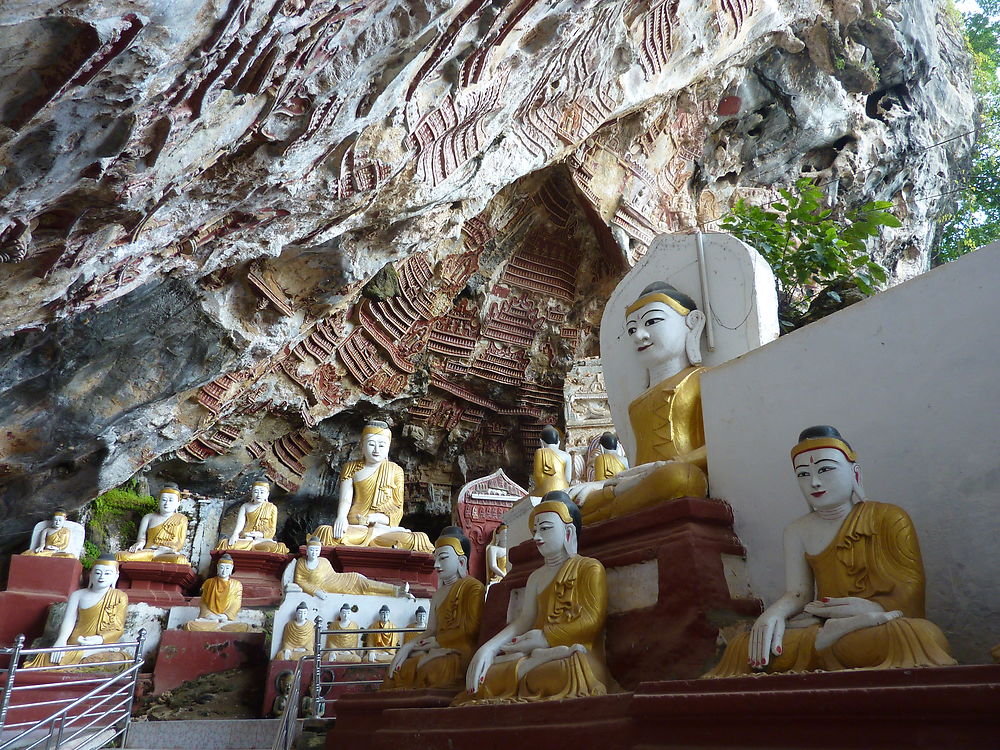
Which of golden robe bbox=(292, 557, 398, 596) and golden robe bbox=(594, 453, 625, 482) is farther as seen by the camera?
golden robe bbox=(292, 557, 398, 596)

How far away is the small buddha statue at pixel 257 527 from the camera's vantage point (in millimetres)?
10602

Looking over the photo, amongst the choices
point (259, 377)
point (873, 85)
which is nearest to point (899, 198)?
point (873, 85)

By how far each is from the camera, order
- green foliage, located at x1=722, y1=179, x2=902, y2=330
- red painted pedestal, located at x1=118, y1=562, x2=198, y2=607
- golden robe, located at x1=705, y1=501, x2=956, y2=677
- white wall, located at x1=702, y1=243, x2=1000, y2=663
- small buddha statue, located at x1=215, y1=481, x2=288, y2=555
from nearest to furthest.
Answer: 1. golden robe, located at x1=705, y1=501, x2=956, y2=677
2. white wall, located at x1=702, y1=243, x2=1000, y2=663
3. green foliage, located at x1=722, y1=179, x2=902, y2=330
4. red painted pedestal, located at x1=118, y1=562, x2=198, y2=607
5. small buddha statue, located at x1=215, y1=481, x2=288, y2=555

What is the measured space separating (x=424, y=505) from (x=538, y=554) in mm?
10749

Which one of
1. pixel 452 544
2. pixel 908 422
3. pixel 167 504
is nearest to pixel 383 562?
pixel 167 504

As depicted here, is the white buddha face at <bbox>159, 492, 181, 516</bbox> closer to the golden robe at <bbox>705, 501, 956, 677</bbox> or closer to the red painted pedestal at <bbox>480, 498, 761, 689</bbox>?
the red painted pedestal at <bbox>480, 498, 761, 689</bbox>

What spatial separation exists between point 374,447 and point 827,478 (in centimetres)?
882

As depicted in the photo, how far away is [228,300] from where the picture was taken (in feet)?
31.5

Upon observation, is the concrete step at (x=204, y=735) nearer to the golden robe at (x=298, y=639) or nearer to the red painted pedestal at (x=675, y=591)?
the golden robe at (x=298, y=639)

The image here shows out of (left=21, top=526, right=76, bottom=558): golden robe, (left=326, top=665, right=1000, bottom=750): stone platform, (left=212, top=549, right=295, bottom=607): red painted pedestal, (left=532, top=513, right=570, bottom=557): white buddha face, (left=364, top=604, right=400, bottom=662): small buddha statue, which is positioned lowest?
(left=326, top=665, right=1000, bottom=750): stone platform

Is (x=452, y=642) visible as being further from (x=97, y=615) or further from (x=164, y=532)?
(x=164, y=532)

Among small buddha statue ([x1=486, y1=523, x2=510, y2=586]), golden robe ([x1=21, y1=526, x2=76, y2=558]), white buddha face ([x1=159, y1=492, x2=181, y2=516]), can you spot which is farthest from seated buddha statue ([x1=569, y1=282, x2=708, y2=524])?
white buddha face ([x1=159, y1=492, x2=181, y2=516])

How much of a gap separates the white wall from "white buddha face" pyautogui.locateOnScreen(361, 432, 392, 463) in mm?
7693

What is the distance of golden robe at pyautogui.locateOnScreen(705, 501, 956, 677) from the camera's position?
253cm
